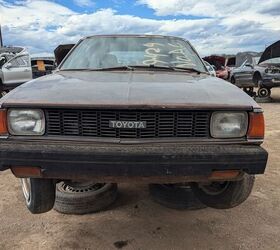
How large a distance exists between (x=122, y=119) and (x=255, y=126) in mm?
937

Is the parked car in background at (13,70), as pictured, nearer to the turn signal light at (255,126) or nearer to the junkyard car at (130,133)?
the junkyard car at (130,133)

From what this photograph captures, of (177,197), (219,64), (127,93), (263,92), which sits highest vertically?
(127,93)

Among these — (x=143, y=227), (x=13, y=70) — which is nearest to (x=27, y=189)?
(x=143, y=227)

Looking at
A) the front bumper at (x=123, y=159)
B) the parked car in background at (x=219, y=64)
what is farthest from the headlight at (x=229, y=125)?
the parked car in background at (x=219, y=64)

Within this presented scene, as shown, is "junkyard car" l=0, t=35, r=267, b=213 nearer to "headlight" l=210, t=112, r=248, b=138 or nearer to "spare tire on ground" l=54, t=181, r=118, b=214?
"headlight" l=210, t=112, r=248, b=138

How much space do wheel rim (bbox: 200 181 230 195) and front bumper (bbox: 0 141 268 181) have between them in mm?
708

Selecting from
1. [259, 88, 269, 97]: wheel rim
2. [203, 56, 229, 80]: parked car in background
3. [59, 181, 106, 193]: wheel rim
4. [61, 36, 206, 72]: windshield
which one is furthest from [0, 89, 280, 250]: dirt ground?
[203, 56, 229, 80]: parked car in background

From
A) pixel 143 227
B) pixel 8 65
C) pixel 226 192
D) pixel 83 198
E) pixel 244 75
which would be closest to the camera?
pixel 226 192

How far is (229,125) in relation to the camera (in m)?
2.95

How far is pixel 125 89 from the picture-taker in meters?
3.02

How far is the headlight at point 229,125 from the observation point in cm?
292

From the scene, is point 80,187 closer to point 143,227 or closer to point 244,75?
point 143,227

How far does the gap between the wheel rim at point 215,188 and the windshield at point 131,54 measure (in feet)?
4.01

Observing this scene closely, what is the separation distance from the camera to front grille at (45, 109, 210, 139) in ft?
9.22
